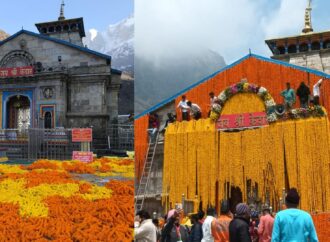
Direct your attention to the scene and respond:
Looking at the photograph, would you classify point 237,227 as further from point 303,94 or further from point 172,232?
point 303,94

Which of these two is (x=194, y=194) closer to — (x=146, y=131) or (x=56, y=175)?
(x=146, y=131)

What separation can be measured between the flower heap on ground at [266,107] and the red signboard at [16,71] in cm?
911

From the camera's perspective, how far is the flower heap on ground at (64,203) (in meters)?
3.32

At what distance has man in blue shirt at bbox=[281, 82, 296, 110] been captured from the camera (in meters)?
12.0

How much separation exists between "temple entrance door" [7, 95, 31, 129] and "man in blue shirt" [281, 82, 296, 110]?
9.25 meters

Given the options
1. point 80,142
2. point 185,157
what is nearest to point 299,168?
point 185,157

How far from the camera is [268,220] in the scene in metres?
6.79

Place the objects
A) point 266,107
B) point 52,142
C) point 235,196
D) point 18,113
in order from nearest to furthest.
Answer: point 52,142 → point 18,113 → point 266,107 → point 235,196

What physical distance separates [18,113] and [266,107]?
929 cm

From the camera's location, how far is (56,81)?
13.1ft

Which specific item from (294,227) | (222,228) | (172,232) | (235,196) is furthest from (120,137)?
(235,196)

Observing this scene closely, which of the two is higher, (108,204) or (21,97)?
(21,97)

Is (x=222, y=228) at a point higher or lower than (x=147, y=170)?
lower

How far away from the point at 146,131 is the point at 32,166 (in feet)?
33.9
